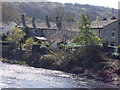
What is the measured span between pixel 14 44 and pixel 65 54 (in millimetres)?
15969

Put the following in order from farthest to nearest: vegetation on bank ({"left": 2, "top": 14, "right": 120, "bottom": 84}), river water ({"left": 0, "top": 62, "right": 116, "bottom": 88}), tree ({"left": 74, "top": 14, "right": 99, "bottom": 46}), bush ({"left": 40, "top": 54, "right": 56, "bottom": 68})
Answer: bush ({"left": 40, "top": 54, "right": 56, "bottom": 68})
tree ({"left": 74, "top": 14, "right": 99, "bottom": 46})
vegetation on bank ({"left": 2, "top": 14, "right": 120, "bottom": 84})
river water ({"left": 0, "top": 62, "right": 116, "bottom": 88})

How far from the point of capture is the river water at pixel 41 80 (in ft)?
122

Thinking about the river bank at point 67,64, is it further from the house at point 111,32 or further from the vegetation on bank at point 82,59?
the house at point 111,32

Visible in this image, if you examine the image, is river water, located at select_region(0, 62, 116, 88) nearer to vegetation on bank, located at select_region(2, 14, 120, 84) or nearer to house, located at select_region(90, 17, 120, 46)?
vegetation on bank, located at select_region(2, 14, 120, 84)

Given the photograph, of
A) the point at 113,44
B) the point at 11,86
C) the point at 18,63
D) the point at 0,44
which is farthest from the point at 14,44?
the point at 11,86

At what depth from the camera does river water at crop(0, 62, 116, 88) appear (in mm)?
37188

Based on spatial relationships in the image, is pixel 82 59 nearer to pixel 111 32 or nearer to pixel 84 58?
pixel 84 58

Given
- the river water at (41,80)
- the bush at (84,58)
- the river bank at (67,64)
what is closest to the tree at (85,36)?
the bush at (84,58)

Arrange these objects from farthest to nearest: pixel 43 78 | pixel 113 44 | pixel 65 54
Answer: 1. pixel 113 44
2. pixel 65 54
3. pixel 43 78

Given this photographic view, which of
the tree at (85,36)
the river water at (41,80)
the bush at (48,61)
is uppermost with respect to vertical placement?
the tree at (85,36)

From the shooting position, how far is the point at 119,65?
156 feet

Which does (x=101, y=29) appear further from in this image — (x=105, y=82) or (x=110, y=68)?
(x=105, y=82)

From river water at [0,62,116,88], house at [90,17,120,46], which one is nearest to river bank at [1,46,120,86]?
river water at [0,62,116,88]

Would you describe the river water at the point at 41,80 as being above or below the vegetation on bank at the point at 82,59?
below
